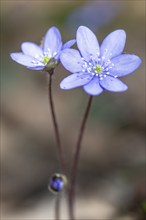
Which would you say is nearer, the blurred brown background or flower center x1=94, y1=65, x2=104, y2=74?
flower center x1=94, y1=65, x2=104, y2=74

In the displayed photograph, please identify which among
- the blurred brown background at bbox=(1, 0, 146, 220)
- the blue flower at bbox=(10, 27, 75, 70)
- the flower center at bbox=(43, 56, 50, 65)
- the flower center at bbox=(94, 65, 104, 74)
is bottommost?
the blurred brown background at bbox=(1, 0, 146, 220)

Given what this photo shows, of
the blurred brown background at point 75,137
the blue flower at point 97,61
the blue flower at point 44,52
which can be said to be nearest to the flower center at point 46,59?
the blue flower at point 44,52

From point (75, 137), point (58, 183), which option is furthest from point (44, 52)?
point (75, 137)

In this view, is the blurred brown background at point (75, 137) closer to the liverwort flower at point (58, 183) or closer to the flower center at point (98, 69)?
the liverwort flower at point (58, 183)

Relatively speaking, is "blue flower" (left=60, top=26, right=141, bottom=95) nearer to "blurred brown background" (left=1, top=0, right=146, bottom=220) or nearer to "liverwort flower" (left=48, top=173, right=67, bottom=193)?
"liverwort flower" (left=48, top=173, right=67, bottom=193)

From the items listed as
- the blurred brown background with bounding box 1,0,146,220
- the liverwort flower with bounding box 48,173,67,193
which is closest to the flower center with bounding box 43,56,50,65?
the liverwort flower with bounding box 48,173,67,193

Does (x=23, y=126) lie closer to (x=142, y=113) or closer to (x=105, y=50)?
(x=142, y=113)
